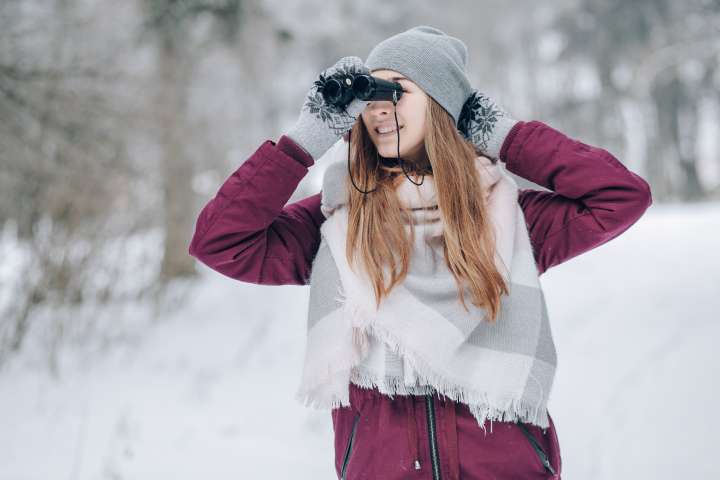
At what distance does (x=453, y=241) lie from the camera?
1277 mm

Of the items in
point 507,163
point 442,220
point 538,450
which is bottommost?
point 538,450

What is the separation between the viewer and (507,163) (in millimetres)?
1384

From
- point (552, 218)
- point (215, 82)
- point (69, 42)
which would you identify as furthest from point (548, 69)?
point (552, 218)

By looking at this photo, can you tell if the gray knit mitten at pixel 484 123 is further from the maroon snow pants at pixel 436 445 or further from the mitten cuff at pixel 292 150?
the maroon snow pants at pixel 436 445

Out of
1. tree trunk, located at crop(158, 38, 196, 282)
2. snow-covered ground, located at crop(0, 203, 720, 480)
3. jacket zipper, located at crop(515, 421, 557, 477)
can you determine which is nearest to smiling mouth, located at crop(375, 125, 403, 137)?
jacket zipper, located at crop(515, 421, 557, 477)

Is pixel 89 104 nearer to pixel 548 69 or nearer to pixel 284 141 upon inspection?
pixel 284 141

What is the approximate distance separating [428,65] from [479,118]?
23 cm

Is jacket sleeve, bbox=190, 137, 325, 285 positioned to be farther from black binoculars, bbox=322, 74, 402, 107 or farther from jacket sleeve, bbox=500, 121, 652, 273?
jacket sleeve, bbox=500, 121, 652, 273

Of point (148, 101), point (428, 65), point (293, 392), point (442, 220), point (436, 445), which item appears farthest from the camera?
point (148, 101)

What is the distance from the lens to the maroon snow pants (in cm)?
118

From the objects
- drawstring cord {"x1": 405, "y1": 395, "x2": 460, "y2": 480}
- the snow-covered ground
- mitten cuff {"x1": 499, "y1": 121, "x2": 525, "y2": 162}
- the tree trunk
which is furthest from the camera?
the tree trunk

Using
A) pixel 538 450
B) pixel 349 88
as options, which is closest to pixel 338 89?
pixel 349 88

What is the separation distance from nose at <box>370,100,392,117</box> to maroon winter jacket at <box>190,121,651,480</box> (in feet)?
0.90

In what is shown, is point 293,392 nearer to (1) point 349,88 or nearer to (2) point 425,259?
(2) point 425,259
